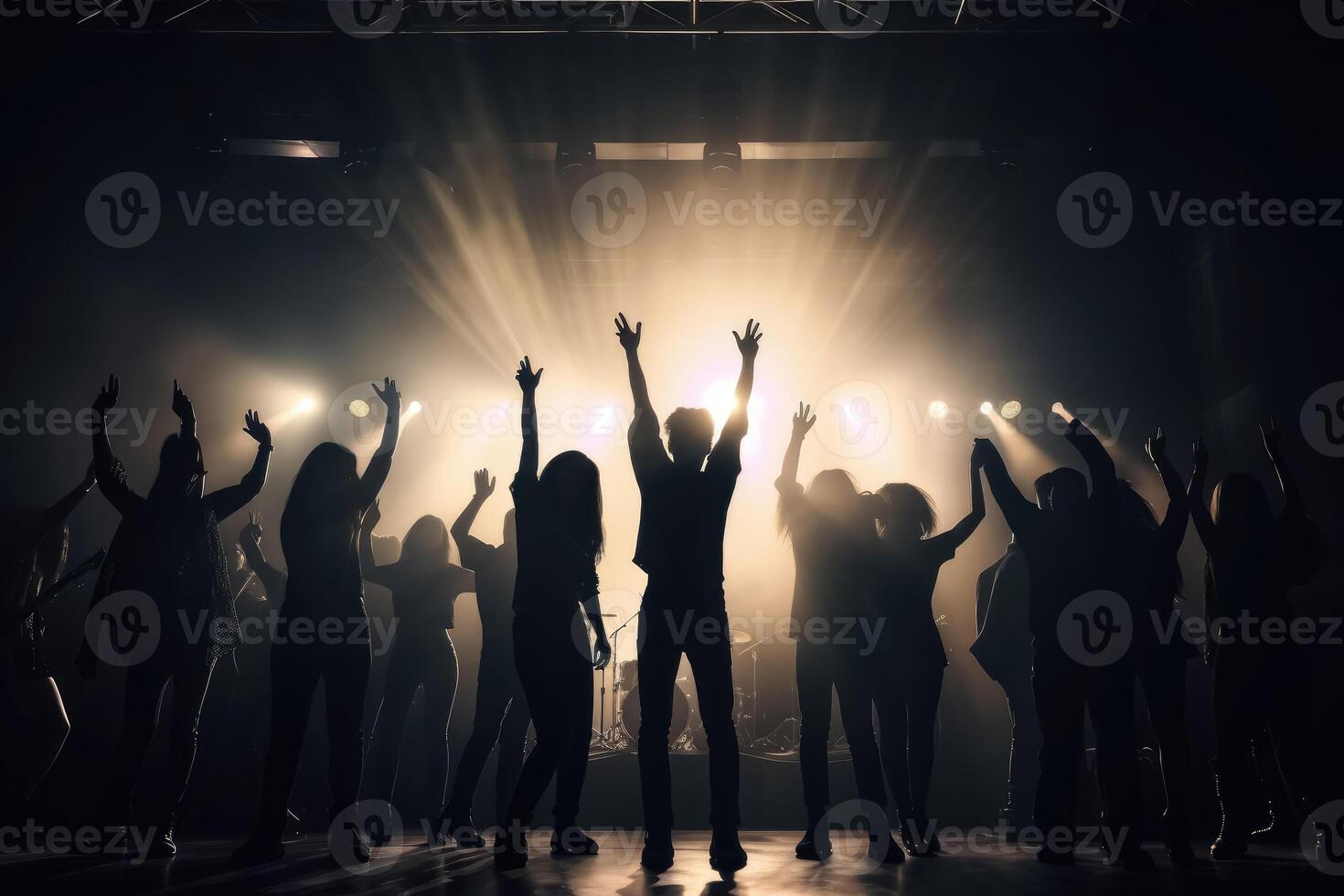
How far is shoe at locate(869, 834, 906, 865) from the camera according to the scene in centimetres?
321

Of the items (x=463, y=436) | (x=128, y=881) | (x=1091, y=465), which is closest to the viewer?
(x=128, y=881)

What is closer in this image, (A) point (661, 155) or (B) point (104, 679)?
(B) point (104, 679)

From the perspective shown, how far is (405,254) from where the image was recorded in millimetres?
9086

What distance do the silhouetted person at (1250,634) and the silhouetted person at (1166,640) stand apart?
0.17 m

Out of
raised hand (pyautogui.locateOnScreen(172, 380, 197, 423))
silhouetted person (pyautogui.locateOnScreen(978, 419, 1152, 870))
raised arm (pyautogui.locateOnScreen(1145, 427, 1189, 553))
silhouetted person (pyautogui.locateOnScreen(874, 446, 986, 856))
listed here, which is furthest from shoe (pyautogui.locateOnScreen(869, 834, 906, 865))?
raised hand (pyautogui.locateOnScreen(172, 380, 197, 423))

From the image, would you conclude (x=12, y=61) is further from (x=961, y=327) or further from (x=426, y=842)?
(x=961, y=327)

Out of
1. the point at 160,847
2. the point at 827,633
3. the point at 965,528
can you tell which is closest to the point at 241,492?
the point at 160,847

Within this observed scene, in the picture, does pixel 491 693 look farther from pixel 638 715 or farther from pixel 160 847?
pixel 638 715

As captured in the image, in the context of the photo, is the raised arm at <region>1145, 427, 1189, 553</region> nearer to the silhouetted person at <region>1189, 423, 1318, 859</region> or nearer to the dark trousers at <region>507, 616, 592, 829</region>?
the silhouetted person at <region>1189, 423, 1318, 859</region>

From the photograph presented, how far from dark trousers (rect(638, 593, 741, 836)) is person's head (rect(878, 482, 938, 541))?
1.38 m

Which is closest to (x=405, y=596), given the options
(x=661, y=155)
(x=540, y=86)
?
(x=540, y=86)

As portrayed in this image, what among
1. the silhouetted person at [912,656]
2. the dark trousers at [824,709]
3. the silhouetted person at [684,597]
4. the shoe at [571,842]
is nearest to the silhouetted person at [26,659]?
the shoe at [571,842]

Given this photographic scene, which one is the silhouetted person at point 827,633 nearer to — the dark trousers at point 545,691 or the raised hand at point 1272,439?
the dark trousers at point 545,691

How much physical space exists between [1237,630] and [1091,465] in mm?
1054
